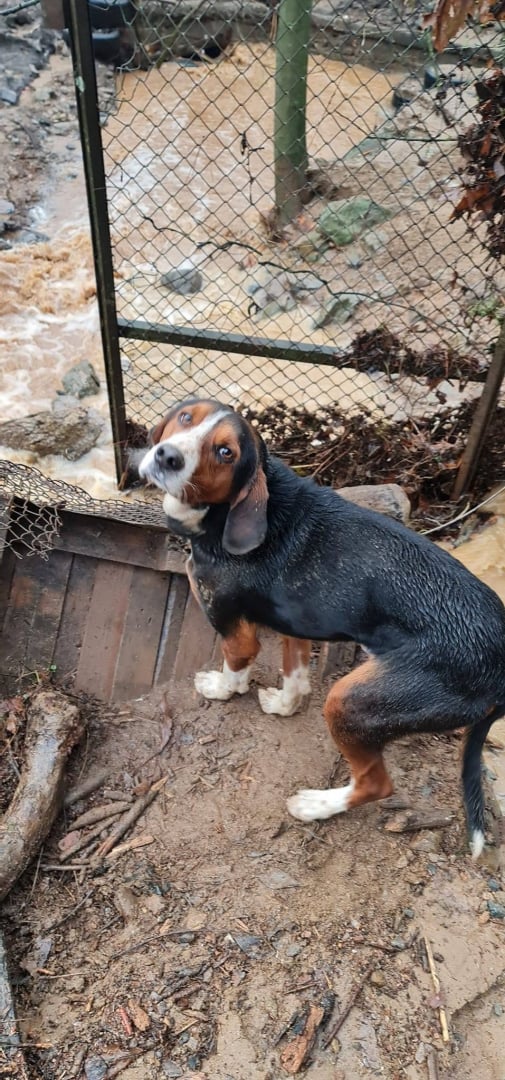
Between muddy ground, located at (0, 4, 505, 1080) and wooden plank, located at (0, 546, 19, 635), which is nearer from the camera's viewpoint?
muddy ground, located at (0, 4, 505, 1080)

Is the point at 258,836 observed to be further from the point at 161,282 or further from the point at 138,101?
the point at 138,101

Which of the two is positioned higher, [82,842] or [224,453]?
[224,453]

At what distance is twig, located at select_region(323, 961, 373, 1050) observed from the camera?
9.57 ft

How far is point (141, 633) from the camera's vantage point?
4.54 m

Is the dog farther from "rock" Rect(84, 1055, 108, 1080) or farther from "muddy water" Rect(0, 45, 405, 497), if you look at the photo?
"muddy water" Rect(0, 45, 405, 497)

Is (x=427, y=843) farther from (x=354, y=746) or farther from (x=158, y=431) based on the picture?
(x=158, y=431)

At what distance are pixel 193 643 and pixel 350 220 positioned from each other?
7.06 meters

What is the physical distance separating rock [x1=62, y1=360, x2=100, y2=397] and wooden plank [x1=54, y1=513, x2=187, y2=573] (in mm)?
4238

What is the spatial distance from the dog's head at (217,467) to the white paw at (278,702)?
3.95 feet

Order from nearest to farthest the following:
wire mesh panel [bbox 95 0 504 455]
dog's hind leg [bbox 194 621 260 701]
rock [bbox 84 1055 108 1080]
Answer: rock [bbox 84 1055 108 1080], dog's hind leg [bbox 194 621 260 701], wire mesh panel [bbox 95 0 504 455]

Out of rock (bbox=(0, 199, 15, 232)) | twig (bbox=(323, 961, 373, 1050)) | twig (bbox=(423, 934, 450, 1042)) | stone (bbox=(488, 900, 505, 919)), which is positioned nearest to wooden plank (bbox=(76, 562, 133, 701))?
twig (bbox=(323, 961, 373, 1050))

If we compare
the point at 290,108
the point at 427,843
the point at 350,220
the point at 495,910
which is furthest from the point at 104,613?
the point at 290,108

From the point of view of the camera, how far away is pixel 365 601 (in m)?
3.44

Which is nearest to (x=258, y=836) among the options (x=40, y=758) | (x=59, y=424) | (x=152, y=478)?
(x=40, y=758)
